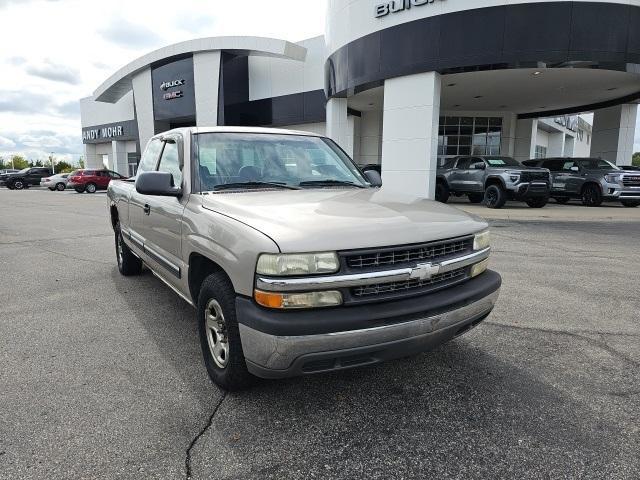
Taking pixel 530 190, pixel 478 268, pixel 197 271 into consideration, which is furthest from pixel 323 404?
pixel 530 190

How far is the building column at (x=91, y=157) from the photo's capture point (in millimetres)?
51312

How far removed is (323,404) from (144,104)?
1506 inches

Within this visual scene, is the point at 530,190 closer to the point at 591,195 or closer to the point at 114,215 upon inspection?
the point at 591,195

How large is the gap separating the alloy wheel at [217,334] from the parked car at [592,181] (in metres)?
17.6

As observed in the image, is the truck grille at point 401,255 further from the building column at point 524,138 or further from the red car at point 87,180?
the red car at point 87,180

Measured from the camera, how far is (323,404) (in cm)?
293

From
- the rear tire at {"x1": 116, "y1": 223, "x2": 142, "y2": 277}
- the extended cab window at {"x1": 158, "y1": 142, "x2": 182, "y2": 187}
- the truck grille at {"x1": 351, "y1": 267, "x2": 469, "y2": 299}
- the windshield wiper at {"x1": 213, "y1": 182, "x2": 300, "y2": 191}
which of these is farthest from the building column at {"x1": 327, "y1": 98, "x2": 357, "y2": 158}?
the truck grille at {"x1": 351, "y1": 267, "x2": 469, "y2": 299}

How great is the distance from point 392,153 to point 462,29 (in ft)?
15.5

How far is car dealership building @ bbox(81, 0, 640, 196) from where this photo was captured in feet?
47.3

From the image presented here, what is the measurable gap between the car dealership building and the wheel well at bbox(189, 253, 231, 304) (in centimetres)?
1406

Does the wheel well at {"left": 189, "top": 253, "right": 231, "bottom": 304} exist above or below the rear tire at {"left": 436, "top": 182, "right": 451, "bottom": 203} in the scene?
above

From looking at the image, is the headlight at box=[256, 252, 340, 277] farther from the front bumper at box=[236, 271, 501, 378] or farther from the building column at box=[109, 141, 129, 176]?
the building column at box=[109, 141, 129, 176]

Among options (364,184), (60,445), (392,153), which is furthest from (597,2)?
(60,445)

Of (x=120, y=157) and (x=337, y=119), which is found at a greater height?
(x=337, y=119)
